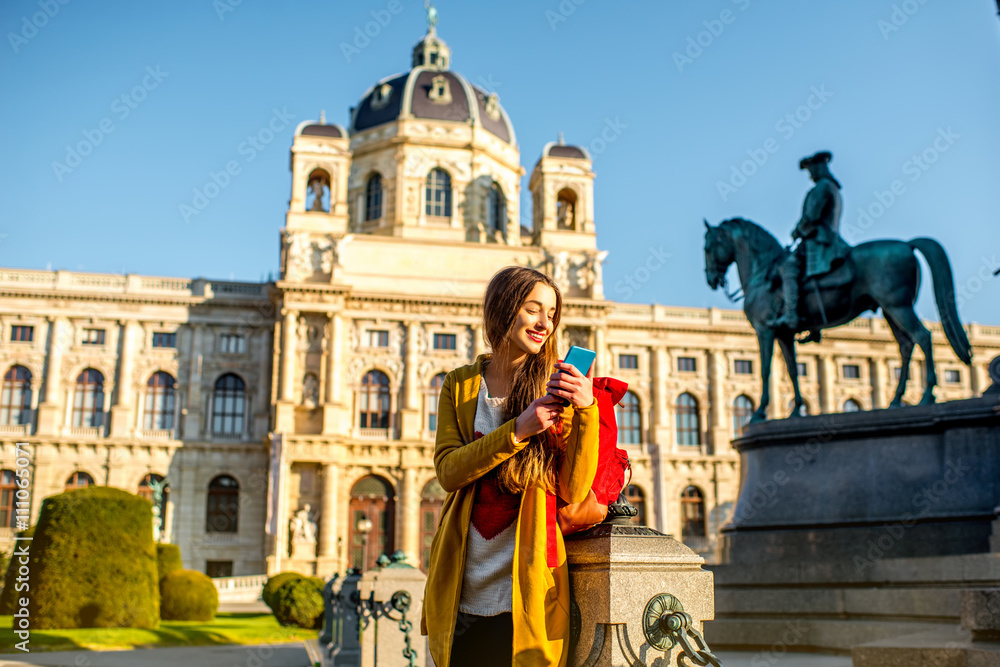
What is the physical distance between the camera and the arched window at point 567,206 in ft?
148

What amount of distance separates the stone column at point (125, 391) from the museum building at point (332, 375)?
0.31 ft

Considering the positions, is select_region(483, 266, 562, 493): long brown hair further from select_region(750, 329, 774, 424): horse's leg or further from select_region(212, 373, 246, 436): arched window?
select_region(212, 373, 246, 436): arched window

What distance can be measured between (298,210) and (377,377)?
8.38 m

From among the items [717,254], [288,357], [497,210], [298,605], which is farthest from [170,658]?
[497,210]

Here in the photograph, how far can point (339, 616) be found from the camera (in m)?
11.8

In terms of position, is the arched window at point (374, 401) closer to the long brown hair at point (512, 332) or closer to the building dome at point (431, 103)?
the building dome at point (431, 103)

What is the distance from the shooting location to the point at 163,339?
40.0 m

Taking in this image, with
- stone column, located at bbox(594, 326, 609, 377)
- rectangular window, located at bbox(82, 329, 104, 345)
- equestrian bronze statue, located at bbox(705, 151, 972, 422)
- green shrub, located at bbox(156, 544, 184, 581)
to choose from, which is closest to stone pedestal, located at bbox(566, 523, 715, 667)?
equestrian bronze statue, located at bbox(705, 151, 972, 422)

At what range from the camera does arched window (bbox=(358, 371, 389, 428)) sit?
Result: 39.3 m

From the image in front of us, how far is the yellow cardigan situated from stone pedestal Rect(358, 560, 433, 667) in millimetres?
5372

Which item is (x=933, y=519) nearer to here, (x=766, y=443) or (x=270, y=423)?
(x=766, y=443)

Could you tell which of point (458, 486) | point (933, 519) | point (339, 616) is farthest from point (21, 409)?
point (458, 486)

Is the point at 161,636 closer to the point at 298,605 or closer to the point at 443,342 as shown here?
the point at 298,605

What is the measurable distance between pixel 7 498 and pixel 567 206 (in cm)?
2966
